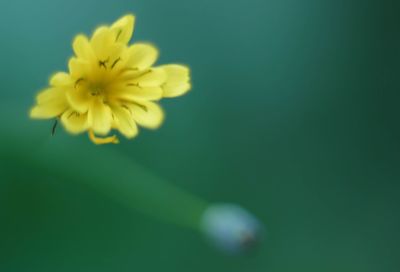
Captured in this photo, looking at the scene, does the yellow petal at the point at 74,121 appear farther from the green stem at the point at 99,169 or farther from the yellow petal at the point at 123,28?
the green stem at the point at 99,169

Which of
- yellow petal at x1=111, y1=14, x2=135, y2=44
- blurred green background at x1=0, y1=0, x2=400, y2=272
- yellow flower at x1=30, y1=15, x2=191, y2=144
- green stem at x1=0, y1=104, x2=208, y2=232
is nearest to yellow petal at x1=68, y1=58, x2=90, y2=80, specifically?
yellow flower at x1=30, y1=15, x2=191, y2=144

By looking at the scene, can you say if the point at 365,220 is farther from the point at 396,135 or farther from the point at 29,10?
the point at 29,10

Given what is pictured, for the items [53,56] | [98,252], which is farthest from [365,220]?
[53,56]

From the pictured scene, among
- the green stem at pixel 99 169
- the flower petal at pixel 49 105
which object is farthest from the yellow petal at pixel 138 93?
the green stem at pixel 99 169

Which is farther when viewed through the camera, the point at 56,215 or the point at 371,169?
the point at 371,169

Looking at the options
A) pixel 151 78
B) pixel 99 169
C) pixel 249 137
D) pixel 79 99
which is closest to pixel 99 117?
pixel 79 99

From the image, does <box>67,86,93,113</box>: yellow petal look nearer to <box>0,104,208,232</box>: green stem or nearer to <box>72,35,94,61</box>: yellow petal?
<box>72,35,94,61</box>: yellow petal
